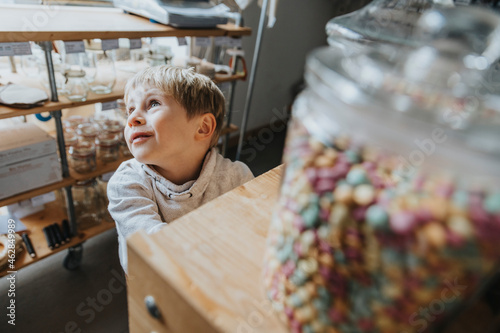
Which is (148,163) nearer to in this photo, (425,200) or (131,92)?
(131,92)

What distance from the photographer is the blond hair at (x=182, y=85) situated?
2.99ft

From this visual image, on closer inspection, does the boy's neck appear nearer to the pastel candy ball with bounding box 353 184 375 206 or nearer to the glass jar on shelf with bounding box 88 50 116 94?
the pastel candy ball with bounding box 353 184 375 206

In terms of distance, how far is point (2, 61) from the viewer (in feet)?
6.08

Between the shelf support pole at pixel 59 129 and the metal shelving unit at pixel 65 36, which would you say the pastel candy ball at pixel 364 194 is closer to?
the metal shelving unit at pixel 65 36

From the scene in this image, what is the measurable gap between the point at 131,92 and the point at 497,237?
2.93 ft

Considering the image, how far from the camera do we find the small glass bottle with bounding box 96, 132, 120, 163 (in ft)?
6.07

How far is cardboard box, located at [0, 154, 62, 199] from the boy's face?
935 millimetres

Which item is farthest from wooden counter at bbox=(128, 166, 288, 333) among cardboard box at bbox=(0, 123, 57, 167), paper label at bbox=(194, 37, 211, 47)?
paper label at bbox=(194, 37, 211, 47)

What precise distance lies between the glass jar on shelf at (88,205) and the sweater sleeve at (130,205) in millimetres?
1154

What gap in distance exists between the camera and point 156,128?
854 mm

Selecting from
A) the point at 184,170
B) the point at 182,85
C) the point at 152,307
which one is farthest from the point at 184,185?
the point at 152,307

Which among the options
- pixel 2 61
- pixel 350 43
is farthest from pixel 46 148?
pixel 350 43

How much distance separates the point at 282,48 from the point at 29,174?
2674mm

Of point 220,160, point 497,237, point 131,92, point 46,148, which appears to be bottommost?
point 46,148
